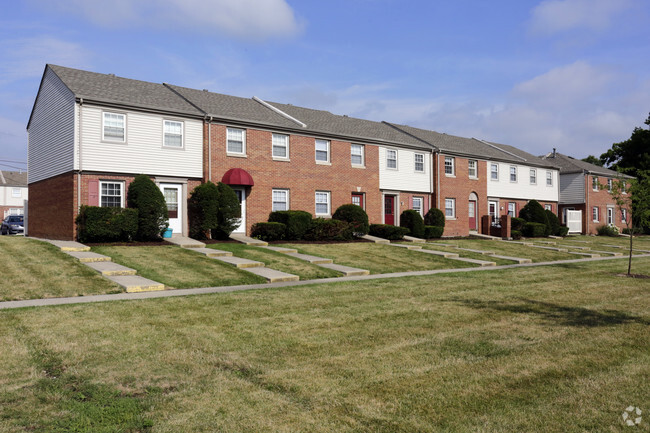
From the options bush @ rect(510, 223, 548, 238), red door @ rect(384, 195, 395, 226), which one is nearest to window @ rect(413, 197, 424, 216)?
red door @ rect(384, 195, 395, 226)

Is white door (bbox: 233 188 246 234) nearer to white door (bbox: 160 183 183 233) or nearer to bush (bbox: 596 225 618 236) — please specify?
white door (bbox: 160 183 183 233)

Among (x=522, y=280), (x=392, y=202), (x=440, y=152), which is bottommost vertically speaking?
(x=522, y=280)

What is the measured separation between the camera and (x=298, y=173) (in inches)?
997

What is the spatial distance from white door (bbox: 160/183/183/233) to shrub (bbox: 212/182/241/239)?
66.4 inches

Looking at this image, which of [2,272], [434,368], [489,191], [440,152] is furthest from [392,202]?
[434,368]

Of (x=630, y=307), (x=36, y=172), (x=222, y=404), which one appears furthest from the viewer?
(x=36, y=172)

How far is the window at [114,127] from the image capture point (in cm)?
1978

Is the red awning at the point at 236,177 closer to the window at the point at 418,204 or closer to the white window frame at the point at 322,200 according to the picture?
the white window frame at the point at 322,200

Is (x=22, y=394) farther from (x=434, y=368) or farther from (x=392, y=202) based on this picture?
(x=392, y=202)

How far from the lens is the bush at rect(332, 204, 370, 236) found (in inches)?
993

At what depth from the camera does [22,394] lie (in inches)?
181

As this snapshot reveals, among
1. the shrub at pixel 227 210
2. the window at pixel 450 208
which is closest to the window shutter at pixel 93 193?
the shrub at pixel 227 210

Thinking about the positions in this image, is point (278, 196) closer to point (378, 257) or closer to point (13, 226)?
point (378, 257)

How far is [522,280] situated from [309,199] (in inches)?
552
